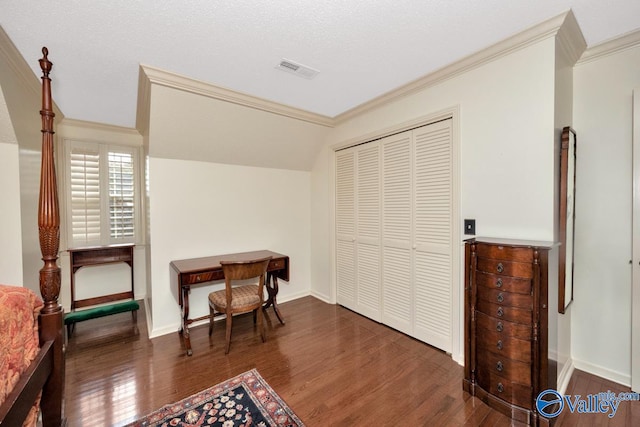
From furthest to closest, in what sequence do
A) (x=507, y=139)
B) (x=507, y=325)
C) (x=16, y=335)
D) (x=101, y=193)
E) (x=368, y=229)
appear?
1. (x=101, y=193)
2. (x=368, y=229)
3. (x=507, y=139)
4. (x=507, y=325)
5. (x=16, y=335)

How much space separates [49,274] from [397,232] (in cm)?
268

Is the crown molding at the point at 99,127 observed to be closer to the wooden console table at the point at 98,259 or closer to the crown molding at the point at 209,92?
A: the crown molding at the point at 209,92

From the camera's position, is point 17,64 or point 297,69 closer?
point 17,64

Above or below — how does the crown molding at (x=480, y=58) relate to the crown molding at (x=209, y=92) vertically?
above

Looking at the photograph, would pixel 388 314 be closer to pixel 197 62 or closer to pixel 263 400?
pixel 263 400

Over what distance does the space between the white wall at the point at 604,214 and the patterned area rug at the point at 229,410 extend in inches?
93.4

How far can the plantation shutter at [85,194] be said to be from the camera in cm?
349

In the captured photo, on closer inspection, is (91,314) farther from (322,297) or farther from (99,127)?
(322,297)

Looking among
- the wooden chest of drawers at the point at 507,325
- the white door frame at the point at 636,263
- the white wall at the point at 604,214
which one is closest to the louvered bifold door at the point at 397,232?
the wooden chest of drawers at the point at 507,325

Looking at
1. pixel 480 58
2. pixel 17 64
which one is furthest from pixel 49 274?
pixel 480 58

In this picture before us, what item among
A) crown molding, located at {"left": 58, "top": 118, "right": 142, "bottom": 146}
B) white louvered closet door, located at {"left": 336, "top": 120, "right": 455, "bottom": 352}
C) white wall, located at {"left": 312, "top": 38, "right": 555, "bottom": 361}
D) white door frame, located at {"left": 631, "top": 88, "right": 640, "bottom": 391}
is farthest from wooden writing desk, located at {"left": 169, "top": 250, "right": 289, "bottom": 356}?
white door frame, located at {"left": 631, "top": 88, "right": 640, "bottom": 391}

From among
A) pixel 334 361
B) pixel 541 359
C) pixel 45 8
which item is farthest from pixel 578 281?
pixel 45 8

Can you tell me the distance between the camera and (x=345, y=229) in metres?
3.54

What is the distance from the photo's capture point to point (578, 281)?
2174 millimetres
